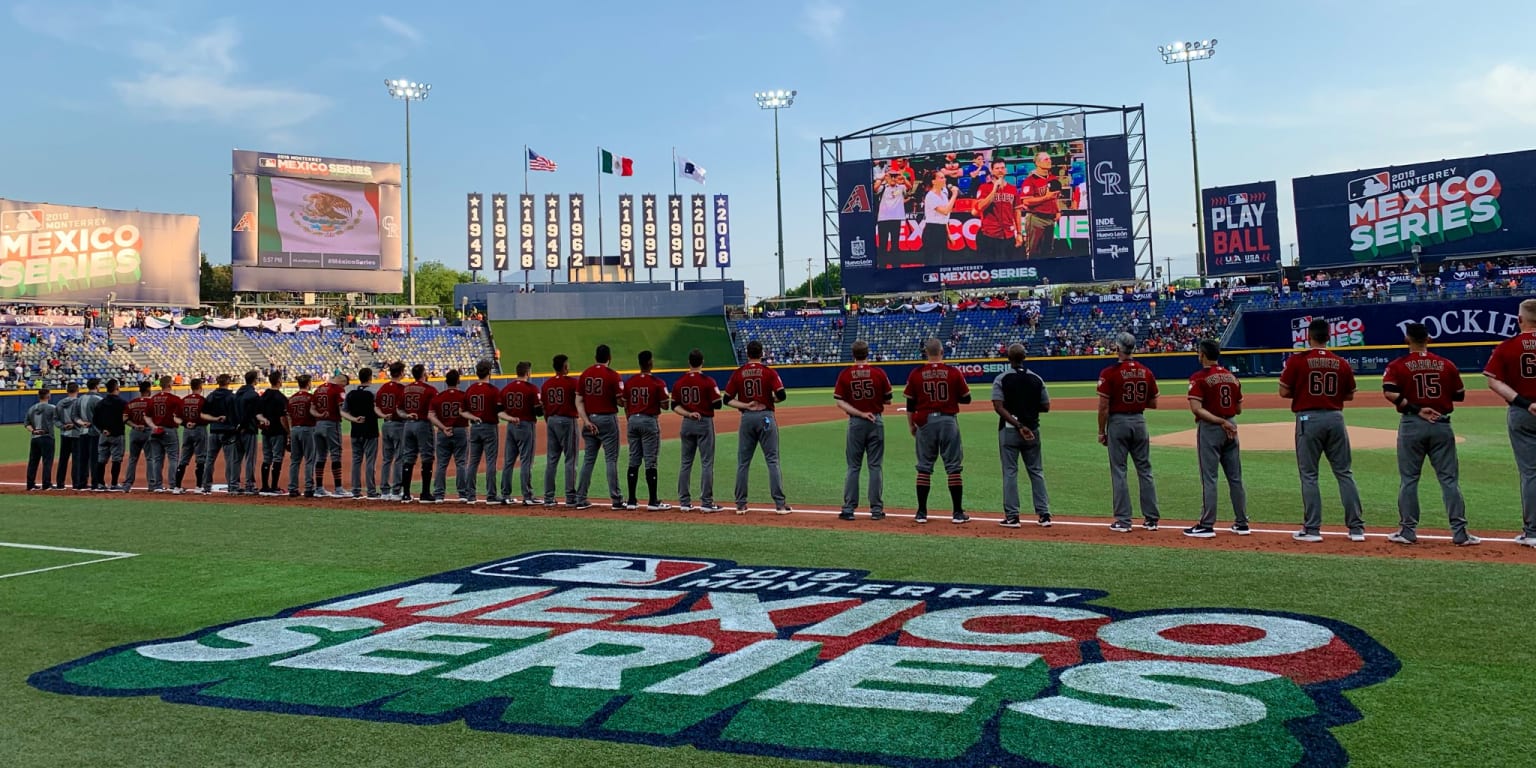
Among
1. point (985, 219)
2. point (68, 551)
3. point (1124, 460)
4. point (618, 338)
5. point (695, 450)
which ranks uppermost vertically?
point (985, 219)

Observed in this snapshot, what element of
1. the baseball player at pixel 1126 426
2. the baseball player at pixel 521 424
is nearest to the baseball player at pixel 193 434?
the baseball player at pixel 521 424

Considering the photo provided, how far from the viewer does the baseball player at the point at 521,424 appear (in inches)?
533

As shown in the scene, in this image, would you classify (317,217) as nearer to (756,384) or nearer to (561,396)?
(561,396)

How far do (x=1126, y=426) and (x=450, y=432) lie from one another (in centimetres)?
912

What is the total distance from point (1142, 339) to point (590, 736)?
47.9 meters

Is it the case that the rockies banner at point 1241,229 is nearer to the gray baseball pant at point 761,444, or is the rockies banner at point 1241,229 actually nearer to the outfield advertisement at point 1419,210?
the outfield advertisement at point 1419,210

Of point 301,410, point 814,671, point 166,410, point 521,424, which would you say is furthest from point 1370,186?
point 814,671

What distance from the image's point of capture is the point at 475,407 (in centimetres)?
1373

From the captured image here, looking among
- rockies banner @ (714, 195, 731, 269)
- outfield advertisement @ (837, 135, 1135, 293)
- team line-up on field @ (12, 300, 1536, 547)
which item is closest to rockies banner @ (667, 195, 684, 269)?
rockies banner @ (714, 195, 731, 269)

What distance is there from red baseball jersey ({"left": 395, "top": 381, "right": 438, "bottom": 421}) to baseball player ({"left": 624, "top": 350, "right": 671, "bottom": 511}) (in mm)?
3266

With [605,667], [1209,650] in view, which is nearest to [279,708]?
[605,667]

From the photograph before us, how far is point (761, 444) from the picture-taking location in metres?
12.2

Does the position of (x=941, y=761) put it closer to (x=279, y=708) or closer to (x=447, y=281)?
(x=279, y=708)

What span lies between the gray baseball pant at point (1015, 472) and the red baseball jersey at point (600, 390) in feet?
16.5
